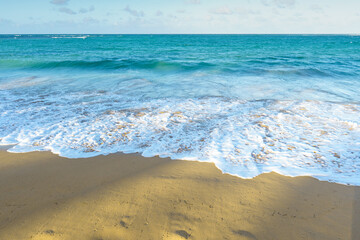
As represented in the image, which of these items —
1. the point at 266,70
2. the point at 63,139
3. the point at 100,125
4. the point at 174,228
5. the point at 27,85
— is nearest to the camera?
the point at 174,228

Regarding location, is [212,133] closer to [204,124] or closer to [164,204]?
[204,124]

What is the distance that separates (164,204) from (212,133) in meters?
2.34

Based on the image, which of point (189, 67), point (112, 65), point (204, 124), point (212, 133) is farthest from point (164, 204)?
point (112, 65)

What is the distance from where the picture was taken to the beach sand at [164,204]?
2322 mm

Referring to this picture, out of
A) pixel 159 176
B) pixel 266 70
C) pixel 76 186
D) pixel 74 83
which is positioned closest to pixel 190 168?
pixel 159 176

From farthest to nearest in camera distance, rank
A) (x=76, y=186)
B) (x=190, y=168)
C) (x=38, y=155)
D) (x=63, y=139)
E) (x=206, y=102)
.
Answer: (x=206, y=102) → (x=63, y=139) → (x=38, y=155) → (x=190, y=168) → (x=76, y=186)

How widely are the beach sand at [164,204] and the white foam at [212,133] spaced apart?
0.41 meters

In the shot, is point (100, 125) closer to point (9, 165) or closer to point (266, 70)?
point (9, 165)

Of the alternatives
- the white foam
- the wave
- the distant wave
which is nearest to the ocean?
the white foam

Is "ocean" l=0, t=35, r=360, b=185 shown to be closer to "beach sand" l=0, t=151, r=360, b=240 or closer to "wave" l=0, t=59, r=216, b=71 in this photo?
"beach sand" l=0, t=151, r=360, b=240

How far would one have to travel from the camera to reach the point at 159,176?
3266mm

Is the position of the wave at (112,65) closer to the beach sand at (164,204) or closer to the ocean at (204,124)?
the ocean at (204,124)

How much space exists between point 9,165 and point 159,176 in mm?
2422

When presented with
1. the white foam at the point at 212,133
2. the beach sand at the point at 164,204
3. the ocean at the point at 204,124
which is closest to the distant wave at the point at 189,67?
the ocean at the point at 204,124
